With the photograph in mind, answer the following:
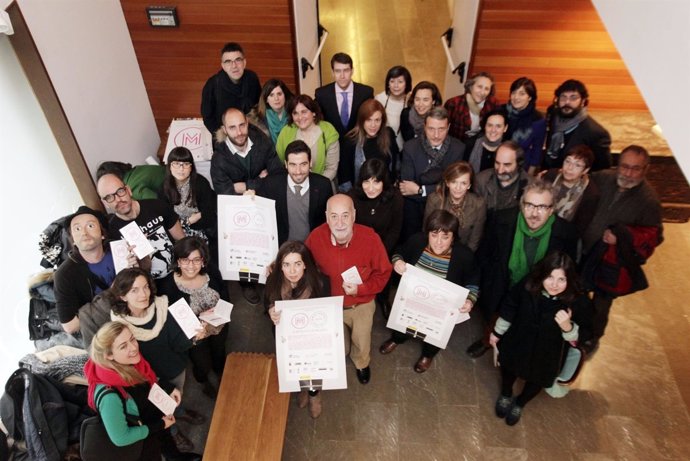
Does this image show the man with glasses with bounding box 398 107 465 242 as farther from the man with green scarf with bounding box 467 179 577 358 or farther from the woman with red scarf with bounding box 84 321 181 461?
the woman with red scarf with bounding box 84 321 181 461

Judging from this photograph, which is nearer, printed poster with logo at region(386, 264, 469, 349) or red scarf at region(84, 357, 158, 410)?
red scarf at region(84, 357, 158, 410)

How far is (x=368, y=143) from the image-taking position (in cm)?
432

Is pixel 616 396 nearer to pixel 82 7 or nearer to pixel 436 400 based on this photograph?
pixel 436 400

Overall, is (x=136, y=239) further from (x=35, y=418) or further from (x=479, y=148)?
(x=479, y=148)

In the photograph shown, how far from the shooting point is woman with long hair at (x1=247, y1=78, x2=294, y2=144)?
4.34 meters

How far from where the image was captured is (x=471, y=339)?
4473 millimetres

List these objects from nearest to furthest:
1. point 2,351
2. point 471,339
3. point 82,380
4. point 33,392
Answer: point 33,392, point 82,380, point 2,351, point 471,339

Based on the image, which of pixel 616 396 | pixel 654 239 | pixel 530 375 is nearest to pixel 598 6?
pixel 654 239

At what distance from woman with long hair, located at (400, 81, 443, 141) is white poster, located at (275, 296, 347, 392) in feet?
5.69

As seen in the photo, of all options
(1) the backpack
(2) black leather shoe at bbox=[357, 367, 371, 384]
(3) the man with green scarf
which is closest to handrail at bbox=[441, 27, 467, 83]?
(3) the man with green scarf

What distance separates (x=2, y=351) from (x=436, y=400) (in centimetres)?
327

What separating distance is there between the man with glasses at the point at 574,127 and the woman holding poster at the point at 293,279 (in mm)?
2316

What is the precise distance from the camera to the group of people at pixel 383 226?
3.36 m

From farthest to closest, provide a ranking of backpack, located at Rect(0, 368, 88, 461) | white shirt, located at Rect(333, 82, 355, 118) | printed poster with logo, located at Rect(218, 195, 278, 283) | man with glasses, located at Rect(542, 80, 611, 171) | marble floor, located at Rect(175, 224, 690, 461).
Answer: white shirt, located at Rect(333, 82, 355, 118), man with glasses, located at Rect(542, 80, 611, 171), printed poster with logo, located at Rect(218, 195, 278, 283), marble floor, located at Rect(175, 224, 690, 461), backpack, located at Rect(0, 368, 88, 461)
